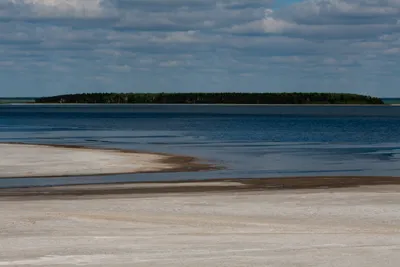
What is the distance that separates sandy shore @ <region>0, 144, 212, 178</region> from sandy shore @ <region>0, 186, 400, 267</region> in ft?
35.5

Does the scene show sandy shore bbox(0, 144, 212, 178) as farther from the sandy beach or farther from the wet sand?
the sandy beach

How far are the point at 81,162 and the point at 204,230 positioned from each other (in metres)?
25.3

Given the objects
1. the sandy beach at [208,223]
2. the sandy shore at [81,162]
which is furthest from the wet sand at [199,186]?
the sandy shore at [81,162]

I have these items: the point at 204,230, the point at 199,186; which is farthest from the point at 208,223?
the point at 199,186

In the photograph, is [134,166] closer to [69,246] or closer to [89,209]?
[89,209]

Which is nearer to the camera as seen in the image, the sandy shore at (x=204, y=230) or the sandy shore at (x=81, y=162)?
the sandy shore at (x=204, y=230)

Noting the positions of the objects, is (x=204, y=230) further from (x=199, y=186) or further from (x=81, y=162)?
(x=81, y=162)

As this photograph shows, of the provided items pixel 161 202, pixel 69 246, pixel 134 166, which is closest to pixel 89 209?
pixel 161 202

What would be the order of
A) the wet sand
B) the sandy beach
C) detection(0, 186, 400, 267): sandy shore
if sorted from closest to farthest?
detection(0, 186, 400, 267): sandy shore → the sandy beach → the wet sand

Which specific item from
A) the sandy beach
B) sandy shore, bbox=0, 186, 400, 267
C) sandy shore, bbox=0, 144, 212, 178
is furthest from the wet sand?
sandy shore, bbox=0, 144, 212, 178

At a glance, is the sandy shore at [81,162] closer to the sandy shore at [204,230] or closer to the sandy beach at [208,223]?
the sandy beach at [208,223]

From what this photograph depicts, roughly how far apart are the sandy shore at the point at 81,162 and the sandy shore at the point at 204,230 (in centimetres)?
1083

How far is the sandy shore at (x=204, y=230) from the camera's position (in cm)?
1656

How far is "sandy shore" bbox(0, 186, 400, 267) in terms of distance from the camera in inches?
652
